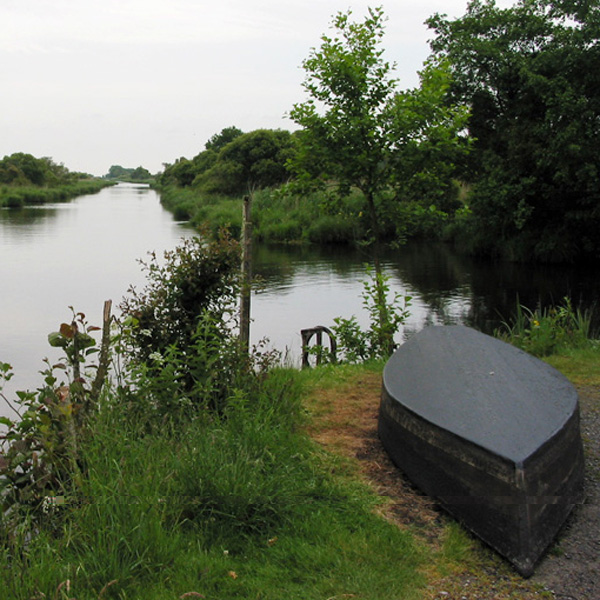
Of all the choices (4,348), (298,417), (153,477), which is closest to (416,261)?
(4,348)

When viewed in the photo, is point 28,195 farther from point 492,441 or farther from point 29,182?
→ point 492,441

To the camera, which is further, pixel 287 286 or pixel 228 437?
pixel 287 286

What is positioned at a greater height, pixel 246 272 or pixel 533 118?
pixel 533 118

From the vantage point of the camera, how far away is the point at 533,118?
79.5ft

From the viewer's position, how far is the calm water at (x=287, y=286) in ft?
48.0

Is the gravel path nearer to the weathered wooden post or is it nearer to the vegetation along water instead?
the vegetation along water

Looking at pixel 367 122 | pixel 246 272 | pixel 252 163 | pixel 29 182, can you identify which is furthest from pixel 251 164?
pixel 246 272

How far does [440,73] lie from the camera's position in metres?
8.71

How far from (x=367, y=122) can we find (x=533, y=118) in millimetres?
17386

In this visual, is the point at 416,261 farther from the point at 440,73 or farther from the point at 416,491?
the point at 416,491

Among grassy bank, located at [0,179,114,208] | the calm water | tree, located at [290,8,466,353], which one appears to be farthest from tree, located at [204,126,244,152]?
tree, located at [290,8,466,353]

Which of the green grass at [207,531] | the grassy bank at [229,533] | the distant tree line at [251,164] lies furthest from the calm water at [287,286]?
the distant tree line at [251,164]

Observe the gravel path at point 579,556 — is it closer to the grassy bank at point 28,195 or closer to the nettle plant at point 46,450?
the nettle plant at point 46,450

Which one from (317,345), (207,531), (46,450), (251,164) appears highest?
(251,164)
